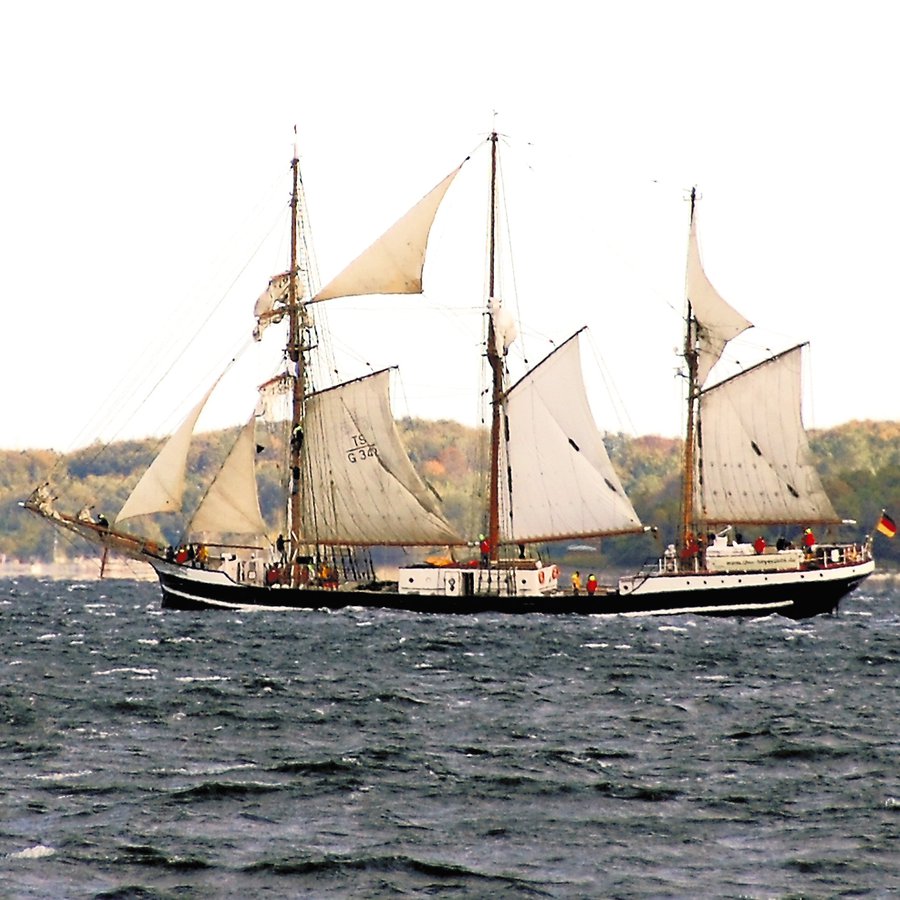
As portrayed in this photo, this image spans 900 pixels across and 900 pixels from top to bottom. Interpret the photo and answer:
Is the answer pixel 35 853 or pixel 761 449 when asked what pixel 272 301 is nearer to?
pixel 761 449

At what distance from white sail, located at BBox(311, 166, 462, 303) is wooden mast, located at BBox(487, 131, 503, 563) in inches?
108

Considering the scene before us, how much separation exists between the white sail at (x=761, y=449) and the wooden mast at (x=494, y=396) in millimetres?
10473

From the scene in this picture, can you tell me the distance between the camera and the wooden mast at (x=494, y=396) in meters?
75.2

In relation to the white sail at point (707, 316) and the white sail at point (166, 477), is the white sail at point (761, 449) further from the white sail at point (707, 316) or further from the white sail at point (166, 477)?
the white sail at point (166, 477)

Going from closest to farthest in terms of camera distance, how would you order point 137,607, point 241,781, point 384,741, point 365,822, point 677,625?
point 365,822, point 241,781, point 384,741, point 677,625, point 137,607

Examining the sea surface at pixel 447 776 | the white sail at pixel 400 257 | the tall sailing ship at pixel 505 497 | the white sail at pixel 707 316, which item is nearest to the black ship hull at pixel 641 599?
the tall sailing ship at pixel 505 497

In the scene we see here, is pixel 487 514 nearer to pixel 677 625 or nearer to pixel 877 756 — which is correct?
pixel 677 625

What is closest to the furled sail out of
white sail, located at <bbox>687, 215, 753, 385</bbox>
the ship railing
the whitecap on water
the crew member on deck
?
the crew member on deck

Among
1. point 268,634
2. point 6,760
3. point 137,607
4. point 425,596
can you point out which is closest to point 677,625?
point 425,596

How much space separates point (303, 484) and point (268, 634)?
20.1 meters

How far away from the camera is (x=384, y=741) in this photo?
95.0ft

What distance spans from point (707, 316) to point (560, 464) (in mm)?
12327

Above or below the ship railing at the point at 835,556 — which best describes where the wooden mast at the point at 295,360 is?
above

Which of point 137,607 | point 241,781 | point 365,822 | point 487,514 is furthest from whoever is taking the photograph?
point 137,607
